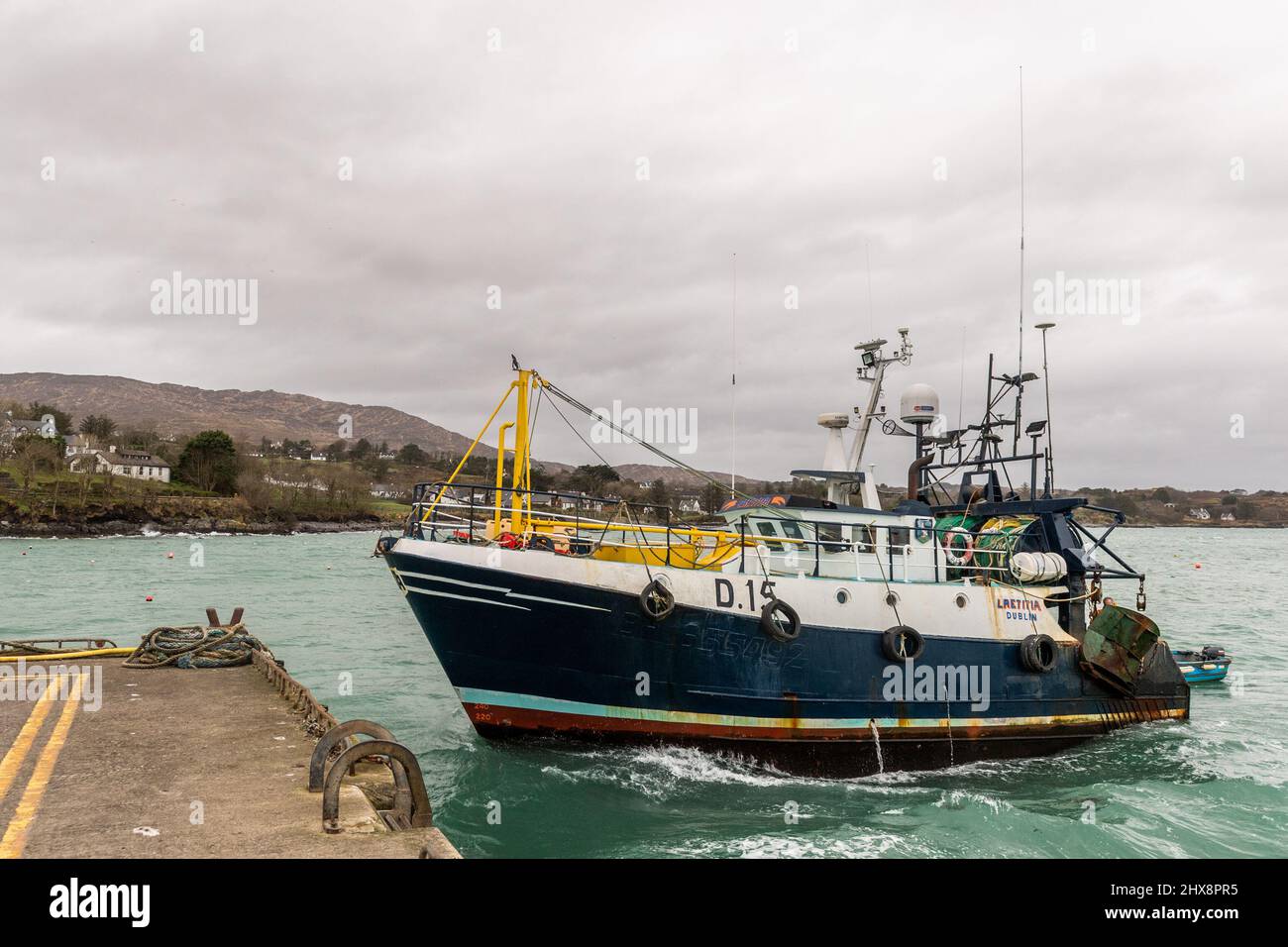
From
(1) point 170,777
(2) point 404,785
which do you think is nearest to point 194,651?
(1) point 170,777

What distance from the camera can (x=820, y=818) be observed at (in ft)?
42.6

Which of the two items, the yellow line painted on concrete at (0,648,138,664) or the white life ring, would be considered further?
the white life ring

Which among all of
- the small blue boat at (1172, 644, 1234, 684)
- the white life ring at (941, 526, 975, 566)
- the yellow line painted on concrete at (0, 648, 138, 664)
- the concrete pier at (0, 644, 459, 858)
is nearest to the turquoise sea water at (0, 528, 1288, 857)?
the small blue boat at (1172, 644, 1234, 684)

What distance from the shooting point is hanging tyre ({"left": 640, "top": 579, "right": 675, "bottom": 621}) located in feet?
43.6

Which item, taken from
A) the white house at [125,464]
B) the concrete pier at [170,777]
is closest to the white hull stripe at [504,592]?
the concrete pier at [170,777]

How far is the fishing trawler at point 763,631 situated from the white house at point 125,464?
128391 mm

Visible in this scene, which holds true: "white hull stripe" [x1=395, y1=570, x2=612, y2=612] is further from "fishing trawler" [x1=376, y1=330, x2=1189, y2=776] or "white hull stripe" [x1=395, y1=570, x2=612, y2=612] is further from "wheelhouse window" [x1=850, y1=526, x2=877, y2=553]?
"wheelhouse window" [x1=850, y1=526, x2=877, y2=553]

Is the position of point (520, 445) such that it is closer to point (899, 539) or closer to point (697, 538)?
point (697, 538)

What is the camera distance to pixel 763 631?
1390cm

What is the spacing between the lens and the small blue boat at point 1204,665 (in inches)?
1003

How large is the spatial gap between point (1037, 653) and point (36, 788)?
1529cm

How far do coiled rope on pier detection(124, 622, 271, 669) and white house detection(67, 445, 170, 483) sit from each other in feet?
403
